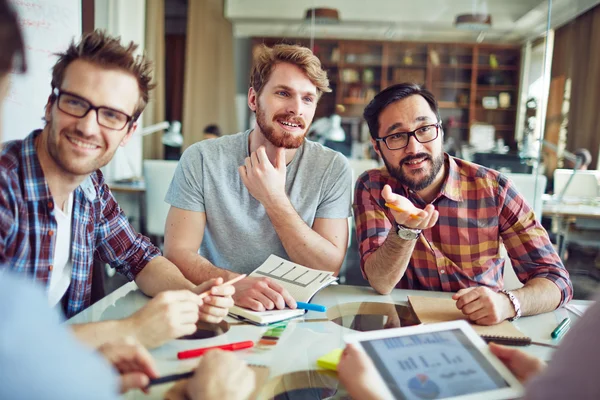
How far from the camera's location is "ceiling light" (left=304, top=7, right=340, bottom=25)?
16.4 ft

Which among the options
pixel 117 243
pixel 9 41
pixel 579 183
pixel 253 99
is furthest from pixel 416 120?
pixel 579 183

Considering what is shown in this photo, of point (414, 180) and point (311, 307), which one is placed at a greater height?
point (414, 180)

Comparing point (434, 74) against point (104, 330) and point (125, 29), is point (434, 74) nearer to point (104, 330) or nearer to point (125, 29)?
point (125, 29)

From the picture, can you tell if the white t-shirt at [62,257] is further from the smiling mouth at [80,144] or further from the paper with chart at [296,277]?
the paper with chart at [296,277]

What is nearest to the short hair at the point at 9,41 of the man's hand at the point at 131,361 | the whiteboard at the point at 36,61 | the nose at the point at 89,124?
the man's hand at the point at 131,361

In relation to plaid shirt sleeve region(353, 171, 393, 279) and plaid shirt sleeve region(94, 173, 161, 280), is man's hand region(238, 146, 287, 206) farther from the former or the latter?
plaid shirt sleeve region(94, 173, 161, 280)

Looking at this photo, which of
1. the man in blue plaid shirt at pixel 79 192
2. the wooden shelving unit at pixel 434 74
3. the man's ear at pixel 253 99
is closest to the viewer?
the man in blue plaid shirt at pixel 79 192

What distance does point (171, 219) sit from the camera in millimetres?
1645

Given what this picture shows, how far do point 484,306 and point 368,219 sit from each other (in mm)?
536

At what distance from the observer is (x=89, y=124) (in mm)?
1113

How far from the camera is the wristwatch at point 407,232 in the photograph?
1354 mm

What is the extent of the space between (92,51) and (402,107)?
3.07 ft

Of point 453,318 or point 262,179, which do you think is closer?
point 453,318

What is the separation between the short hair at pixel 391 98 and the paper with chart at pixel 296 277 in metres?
0.57
